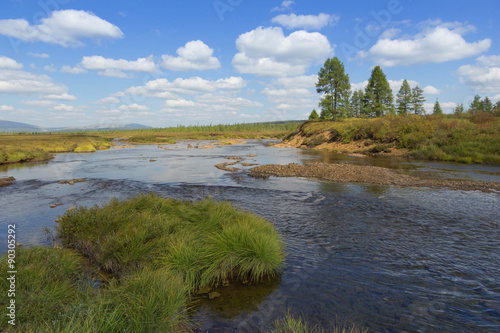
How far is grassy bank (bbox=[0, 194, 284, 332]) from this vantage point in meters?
4.04

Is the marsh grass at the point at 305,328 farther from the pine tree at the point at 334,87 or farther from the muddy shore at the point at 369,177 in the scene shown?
the pine tree at the point at 334,87

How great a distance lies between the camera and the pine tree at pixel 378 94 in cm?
6706

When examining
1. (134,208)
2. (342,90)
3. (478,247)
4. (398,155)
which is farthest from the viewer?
(342,90)

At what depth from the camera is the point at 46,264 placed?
5.53 m

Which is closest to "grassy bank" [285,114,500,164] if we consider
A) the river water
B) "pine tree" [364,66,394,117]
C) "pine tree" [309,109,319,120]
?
the river water

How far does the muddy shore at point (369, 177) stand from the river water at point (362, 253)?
137 centimetres

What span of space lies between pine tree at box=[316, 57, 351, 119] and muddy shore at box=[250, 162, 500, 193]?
45755mm

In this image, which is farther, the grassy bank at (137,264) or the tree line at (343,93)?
the tree line at (343,93)

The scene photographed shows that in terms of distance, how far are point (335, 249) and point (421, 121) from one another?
36549 millimetres

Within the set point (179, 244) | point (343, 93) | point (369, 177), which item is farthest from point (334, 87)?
point (179, 244)

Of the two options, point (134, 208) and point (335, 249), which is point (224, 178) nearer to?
point (134, 208)

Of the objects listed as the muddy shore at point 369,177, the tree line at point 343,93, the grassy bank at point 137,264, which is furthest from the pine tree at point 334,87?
the grassy bank at point 137,264

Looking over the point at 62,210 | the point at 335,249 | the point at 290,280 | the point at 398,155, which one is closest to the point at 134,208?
the point at 62,210

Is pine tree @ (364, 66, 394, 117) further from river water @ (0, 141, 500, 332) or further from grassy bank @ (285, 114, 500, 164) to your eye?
river water @ (0, 141, 500, 332)
